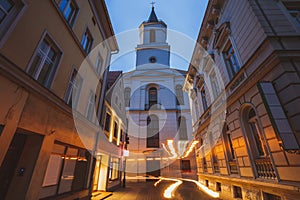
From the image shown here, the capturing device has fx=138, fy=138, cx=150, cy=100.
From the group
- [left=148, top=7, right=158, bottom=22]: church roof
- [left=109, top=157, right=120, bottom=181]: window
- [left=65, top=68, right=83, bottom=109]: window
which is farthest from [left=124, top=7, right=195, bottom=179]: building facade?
[left=65, top=68, right=83, bottom=109]: window

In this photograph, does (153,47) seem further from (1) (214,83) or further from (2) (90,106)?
(2) (90,106)

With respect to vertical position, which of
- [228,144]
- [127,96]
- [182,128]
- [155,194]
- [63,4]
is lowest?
[155,194]

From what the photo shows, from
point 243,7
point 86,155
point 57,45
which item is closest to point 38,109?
point 57,45

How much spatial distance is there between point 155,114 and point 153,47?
615 inches

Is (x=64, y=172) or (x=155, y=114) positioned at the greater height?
(x=155, y=114)

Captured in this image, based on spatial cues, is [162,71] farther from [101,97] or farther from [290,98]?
[290,98]

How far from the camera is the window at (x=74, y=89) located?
7094mm

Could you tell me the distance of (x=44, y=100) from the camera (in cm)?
517

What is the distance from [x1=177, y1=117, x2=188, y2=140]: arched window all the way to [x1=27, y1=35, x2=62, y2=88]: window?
68.2 ft

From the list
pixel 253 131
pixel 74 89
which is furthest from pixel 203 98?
pixel 74 89

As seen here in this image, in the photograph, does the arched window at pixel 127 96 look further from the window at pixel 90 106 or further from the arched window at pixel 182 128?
the window at pixel 90 106

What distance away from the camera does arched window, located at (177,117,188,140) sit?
23.2m

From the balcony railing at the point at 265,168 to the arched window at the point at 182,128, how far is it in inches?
677

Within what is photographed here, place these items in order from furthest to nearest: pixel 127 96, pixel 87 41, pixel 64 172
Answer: pixel 127 96, pixel 87 41, pixel 64 172
